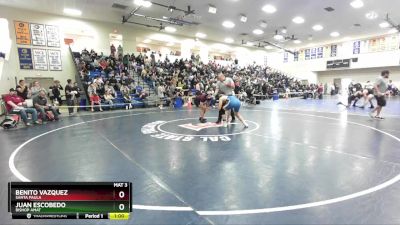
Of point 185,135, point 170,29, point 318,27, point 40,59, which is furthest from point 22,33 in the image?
point 318,27

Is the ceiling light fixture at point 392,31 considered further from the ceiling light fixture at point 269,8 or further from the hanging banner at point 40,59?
the hanging banner at point 40,59

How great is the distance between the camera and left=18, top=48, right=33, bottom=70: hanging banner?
1403 cm

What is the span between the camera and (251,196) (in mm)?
2707

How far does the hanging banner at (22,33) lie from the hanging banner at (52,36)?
1.02m

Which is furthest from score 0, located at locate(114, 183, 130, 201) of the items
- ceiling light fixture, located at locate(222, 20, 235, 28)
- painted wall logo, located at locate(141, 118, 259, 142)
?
ceiling light fixture, located at locate(222, 20, 235, 28)

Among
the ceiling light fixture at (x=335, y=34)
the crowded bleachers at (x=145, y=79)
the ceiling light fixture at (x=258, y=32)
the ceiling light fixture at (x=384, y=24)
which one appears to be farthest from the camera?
the ceiling light fixture at (x=335, y=34)

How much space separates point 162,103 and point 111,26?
8.14m

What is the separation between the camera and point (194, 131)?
638 centimetres

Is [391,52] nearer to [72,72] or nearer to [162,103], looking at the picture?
[162,103]

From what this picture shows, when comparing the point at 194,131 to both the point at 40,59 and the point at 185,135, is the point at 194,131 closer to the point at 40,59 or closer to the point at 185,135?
the point at 185,135

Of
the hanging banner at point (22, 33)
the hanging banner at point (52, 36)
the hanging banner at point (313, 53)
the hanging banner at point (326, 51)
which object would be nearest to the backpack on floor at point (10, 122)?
the hanging banner at point (22, 33)

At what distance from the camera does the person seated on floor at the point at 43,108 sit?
838 centimetres

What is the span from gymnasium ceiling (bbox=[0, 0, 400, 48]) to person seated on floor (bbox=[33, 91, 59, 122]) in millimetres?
7032
